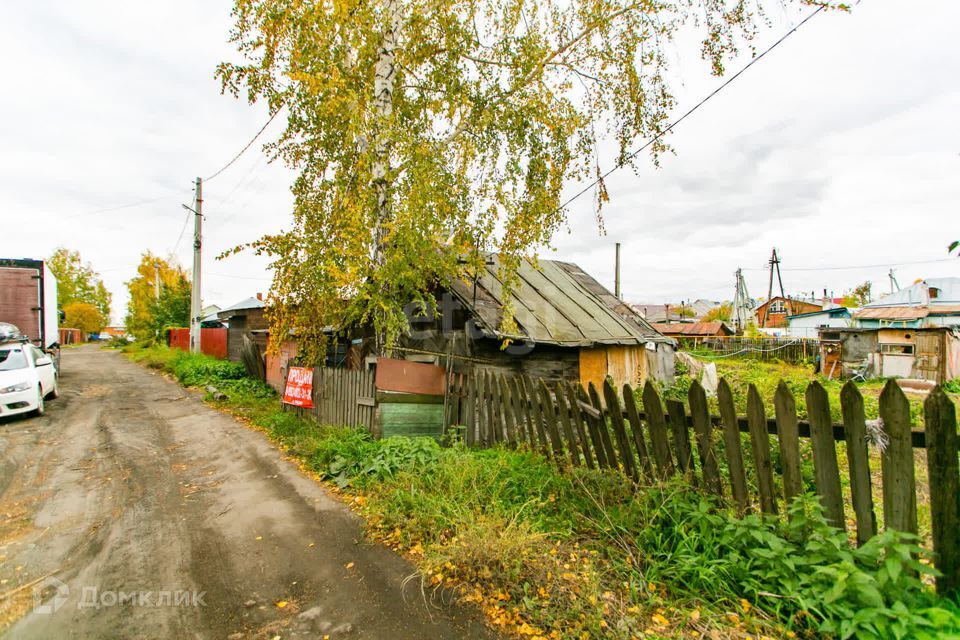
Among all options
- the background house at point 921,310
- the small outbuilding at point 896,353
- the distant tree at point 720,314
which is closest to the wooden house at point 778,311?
the distant tree at point 720,314

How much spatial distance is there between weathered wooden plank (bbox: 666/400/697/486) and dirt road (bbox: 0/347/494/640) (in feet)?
6.31

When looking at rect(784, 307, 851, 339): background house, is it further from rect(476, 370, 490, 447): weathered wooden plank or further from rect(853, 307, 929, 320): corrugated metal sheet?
rect(476, 370, 490, 447): weathered wooden plank

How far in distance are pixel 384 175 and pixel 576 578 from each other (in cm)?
529

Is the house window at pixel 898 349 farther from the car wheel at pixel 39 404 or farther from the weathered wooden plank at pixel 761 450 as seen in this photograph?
the car wheel at pixel 39 404

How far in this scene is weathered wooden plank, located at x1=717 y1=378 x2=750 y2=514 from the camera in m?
2.98

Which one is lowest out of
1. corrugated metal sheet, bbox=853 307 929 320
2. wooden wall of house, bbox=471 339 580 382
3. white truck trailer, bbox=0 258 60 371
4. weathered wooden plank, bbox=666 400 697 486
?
weathered wooden plank, bbox=666 400 697 486

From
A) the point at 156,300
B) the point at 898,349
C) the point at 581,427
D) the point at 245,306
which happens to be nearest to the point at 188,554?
the point at 581,427

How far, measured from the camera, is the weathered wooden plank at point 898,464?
234 centimetres

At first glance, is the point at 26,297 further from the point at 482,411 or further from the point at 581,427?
the point at 581,427

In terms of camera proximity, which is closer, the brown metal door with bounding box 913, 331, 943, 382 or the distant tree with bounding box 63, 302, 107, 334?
the brown metal door with bounding box 913, 331, 943, 382

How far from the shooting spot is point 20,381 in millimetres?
8016

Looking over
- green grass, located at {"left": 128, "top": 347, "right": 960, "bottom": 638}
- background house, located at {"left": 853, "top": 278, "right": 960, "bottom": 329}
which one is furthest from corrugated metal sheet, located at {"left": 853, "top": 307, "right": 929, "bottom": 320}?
green grass, located at {"left": 128, "top": 347, "right": 960, "bottom": 638}

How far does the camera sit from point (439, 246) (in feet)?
19.8

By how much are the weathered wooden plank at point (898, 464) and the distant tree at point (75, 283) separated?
6167cm
